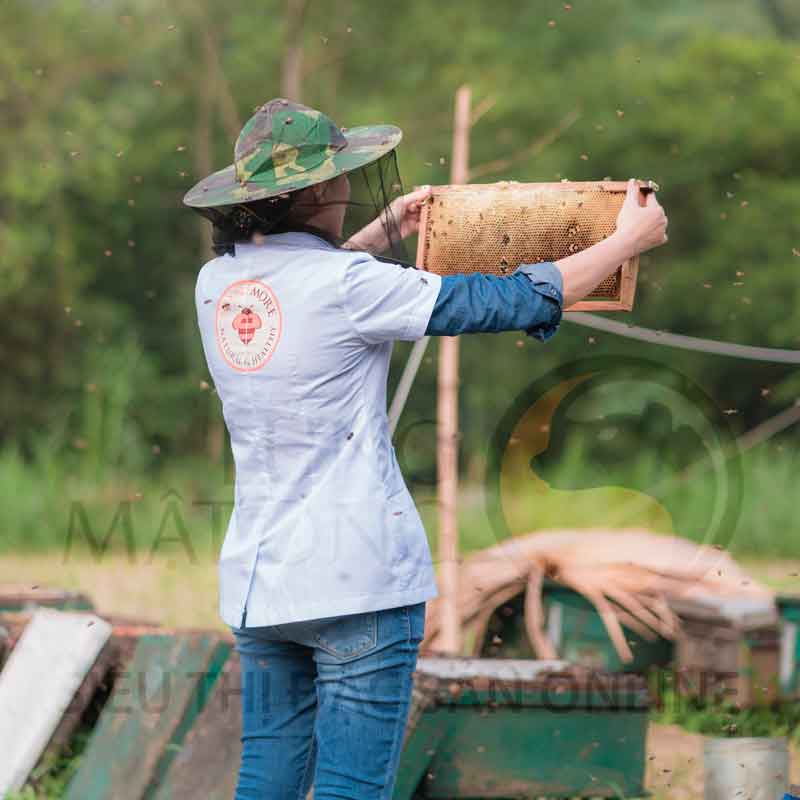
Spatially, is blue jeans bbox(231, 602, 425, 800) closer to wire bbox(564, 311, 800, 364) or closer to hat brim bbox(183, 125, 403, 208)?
hat brim bbox(183, 125, 403, 208)

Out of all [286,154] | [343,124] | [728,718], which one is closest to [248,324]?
[286,154]

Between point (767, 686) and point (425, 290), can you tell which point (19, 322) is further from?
point (425, 290)

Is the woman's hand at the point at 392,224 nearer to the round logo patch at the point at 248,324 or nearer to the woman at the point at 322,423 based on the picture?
the woman at the point at 322,423

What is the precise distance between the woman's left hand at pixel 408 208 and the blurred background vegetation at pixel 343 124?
7018 mm

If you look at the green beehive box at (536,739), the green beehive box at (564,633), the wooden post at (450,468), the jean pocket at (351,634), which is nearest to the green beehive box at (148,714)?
the green beehive box at (536,739)

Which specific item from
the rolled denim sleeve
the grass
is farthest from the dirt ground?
the rolled denim sleeve

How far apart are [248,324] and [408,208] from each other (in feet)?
2.21

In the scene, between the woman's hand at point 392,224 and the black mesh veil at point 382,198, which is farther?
the woman's hand at point 392,224

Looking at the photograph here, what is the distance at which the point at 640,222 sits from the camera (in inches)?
98.7

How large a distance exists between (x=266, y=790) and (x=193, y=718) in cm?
134

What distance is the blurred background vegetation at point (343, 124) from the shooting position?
12148mm

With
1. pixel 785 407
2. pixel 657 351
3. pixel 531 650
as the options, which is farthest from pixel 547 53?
pixel 531 650

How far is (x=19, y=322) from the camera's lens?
14.2 metres

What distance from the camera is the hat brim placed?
2.38 metres
